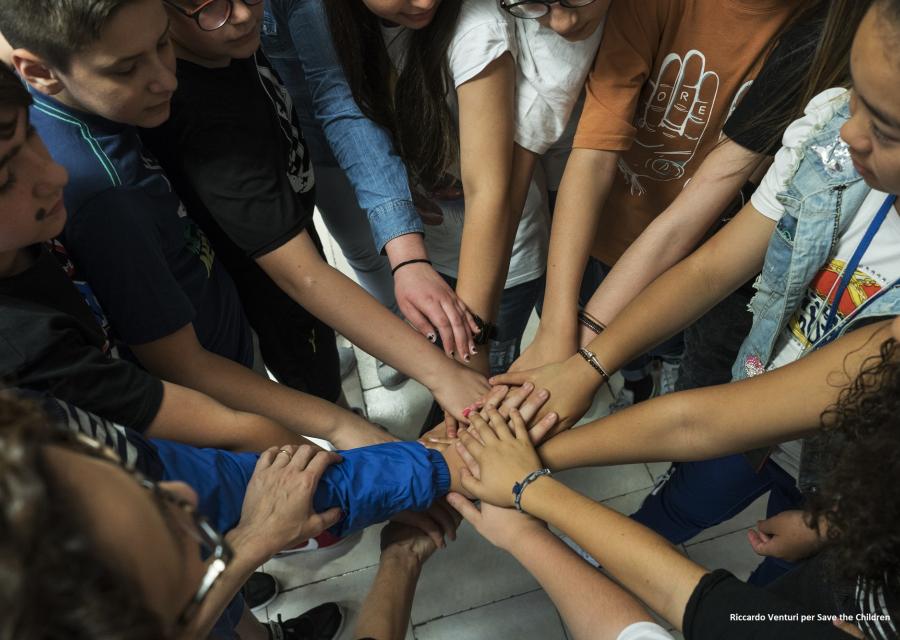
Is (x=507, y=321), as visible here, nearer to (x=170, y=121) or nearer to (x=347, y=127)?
(x=347, y=127)

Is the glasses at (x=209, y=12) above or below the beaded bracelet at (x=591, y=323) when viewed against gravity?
above

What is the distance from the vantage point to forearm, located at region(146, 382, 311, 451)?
3.49ft

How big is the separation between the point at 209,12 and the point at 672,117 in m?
0.91

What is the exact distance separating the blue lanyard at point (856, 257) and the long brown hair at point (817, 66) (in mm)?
224

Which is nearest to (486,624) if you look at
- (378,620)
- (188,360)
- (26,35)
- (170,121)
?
(378,620)

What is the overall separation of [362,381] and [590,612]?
4.84ft

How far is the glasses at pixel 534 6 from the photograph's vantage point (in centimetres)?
115

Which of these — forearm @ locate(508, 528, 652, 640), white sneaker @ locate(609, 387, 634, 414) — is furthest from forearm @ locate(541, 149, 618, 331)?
white sneaker @ locate(609, 387, 634, 414)

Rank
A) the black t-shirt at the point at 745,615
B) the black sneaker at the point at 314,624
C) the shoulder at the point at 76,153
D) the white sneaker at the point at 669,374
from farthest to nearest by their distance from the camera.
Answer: the white sneaker at the point at 669,374 → the black sneaker at the point at 314,624 → the shoulder at the point at 76,153 → the black t-shirt at the point at 745,615

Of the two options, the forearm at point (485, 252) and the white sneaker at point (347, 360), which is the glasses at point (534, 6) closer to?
the forearm at point (485, 252)

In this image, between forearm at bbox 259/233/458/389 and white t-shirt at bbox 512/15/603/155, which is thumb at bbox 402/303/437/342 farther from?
white t-shirt at bbox 512/15/603/155

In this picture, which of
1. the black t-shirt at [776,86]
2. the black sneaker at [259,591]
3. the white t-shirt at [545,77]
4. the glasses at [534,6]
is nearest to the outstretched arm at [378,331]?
the white t-shirt at [545,77]

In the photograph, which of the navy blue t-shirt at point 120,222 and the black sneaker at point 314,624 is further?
the black sneaker at point 314,624

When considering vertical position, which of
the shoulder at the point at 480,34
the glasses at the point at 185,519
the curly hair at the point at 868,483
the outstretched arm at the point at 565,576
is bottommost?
the outstretched arm at the point at 565,576
